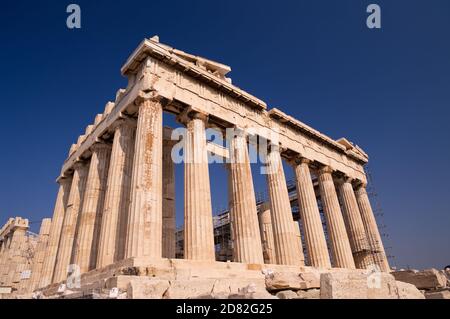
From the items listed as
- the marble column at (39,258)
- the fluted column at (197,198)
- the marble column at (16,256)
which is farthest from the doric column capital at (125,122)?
the marble column at (16,256)

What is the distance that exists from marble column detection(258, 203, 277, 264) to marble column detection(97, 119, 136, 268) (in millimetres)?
13776

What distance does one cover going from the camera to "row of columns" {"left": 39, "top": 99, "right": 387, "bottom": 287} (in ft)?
43.0

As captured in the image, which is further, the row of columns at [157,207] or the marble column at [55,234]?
the marble column at [55,234]

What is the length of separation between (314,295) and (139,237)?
7.24 m

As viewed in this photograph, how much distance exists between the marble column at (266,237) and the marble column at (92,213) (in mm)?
13862

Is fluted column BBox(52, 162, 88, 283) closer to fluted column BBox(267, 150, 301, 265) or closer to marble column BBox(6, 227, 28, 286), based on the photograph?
fluted column BBox(267, 150, 301, 265)

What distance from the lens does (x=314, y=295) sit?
7055 mm

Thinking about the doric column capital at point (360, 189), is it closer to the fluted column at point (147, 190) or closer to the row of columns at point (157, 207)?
the row of columns at point (157, 207)

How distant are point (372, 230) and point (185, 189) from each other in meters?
19.9

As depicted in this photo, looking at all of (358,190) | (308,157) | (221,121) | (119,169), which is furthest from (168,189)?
(358,190)

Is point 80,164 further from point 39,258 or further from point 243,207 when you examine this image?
point 243,207

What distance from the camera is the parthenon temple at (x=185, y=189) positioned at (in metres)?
12.7

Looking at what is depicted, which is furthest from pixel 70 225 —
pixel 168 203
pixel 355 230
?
pixel 355 230
